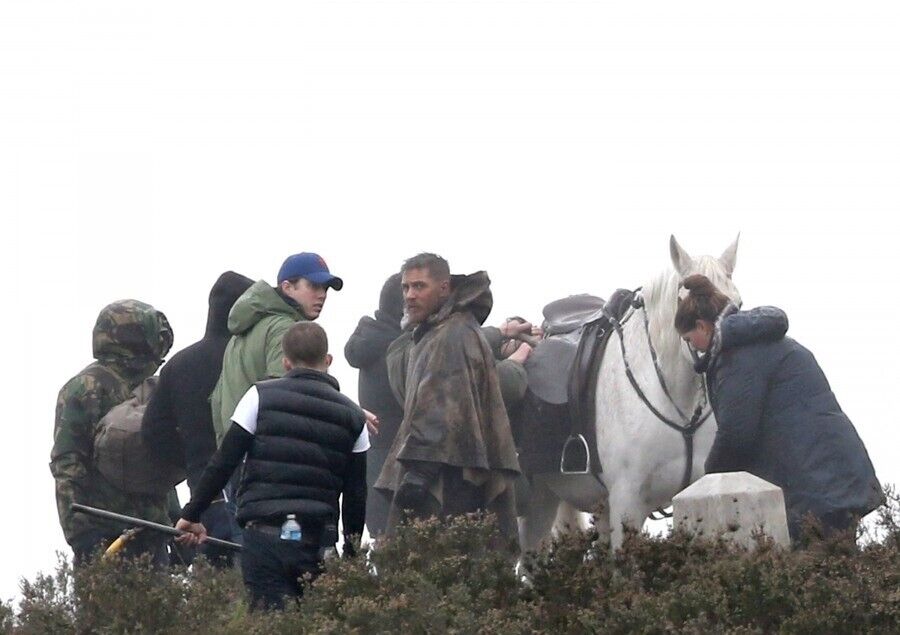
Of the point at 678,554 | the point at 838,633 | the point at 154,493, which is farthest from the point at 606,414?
the point at 838,633

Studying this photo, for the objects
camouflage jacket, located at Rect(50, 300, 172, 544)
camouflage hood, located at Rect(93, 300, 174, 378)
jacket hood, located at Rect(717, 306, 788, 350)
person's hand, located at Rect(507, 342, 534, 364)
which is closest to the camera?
jacket hood, located at Rect(717, 306, 788, 350)

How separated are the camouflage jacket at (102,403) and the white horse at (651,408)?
8.78 feet

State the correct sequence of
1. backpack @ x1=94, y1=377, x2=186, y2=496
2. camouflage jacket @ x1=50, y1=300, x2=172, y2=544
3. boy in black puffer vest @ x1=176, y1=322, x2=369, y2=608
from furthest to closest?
camouflage jacket @ x1=50, y1=300, x2=172, y2=544 < backpack @ x1=94, y1=377, x2=186, y2=496 < boy in black puffer vest @ x1=176, y1=322, x2=369, y2=608

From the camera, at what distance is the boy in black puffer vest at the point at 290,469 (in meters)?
8.63

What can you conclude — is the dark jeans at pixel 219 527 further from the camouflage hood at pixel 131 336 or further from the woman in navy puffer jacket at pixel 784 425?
the woman in navy puffer jacket at pixel 784 425

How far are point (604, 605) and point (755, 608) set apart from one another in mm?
546

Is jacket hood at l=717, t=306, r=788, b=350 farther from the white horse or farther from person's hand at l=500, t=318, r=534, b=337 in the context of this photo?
person's hand at l=500, t=318, r=534, b=337

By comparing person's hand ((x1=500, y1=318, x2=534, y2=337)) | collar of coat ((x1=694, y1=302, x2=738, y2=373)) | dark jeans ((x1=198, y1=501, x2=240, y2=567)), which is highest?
Answer: person's hand ((x1=500, y1=318, x2=534, y2=337))

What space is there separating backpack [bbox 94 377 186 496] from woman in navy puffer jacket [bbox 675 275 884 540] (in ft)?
9.32

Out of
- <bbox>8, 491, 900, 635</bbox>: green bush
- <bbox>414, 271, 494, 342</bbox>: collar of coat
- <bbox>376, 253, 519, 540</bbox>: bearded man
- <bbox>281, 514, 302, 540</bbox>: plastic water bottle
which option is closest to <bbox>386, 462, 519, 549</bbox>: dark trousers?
<bbox>376, 253, 519, 540</bbox>: bearded man

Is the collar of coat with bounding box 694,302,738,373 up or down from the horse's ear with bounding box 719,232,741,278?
down

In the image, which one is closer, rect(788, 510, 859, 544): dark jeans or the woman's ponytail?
rect(788, 510, 859, 544): dark jeans

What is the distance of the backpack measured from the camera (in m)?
10.7

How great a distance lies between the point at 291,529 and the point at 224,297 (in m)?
2.63
